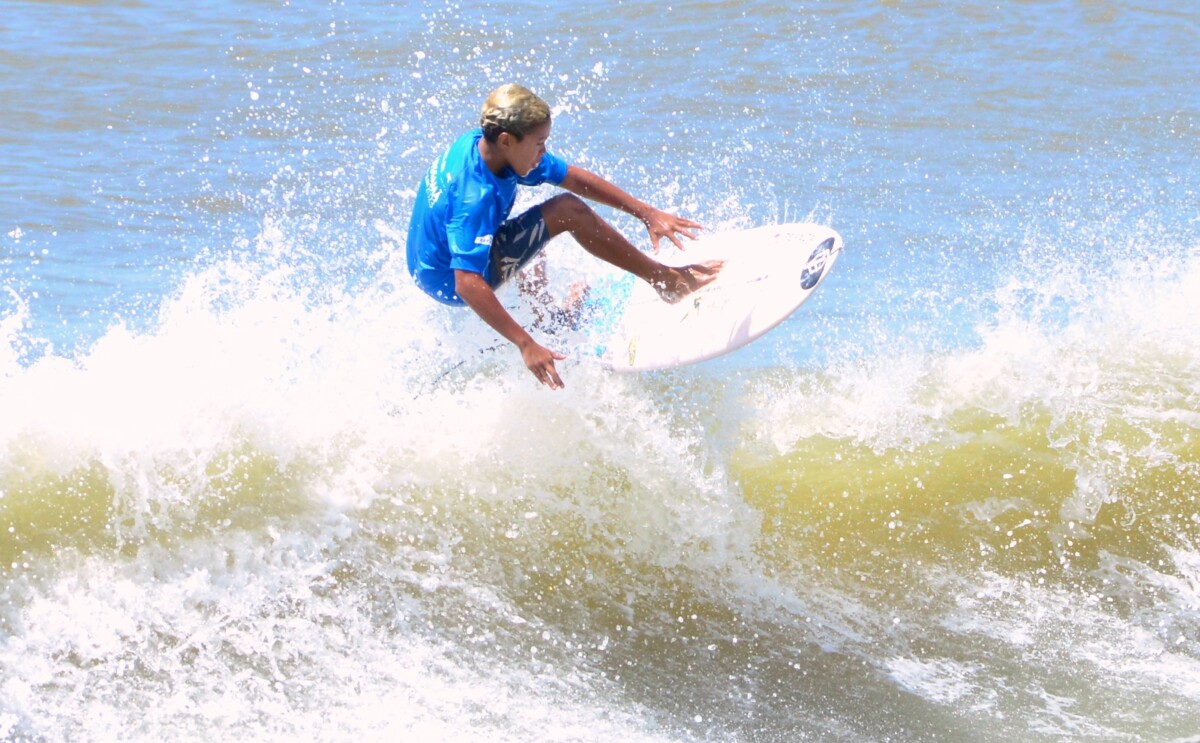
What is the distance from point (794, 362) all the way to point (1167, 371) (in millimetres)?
1979

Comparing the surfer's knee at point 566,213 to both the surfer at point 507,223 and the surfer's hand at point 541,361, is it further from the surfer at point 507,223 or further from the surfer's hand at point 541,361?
the surfer's hand at point 541,361

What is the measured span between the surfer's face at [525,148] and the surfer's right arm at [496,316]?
0.46 metres

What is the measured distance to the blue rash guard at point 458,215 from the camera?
189 inches

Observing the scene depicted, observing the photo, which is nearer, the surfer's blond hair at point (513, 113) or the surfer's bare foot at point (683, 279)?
the surfer's blond hair at point (513, 113)

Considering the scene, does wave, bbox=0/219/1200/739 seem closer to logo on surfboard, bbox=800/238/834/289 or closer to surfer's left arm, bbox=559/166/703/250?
surfer's left arm, bbox=559/166/703/250

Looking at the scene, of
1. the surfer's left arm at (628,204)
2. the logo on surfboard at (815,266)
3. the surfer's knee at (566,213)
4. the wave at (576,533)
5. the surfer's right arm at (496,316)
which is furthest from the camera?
the surfer's left arm at (628,204)

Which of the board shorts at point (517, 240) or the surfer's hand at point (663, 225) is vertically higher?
the surfer's hand at point (663, 225)

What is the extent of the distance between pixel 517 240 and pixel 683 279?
0.83m

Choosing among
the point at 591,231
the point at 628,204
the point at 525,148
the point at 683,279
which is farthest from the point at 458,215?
the point at 683,279

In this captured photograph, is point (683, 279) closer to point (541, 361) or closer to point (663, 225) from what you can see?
point (663, 225)

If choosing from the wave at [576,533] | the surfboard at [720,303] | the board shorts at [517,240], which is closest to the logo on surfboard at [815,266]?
the surfboard at [720,303]

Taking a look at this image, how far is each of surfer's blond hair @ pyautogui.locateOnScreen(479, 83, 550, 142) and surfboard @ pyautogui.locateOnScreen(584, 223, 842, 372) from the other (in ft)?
4.15

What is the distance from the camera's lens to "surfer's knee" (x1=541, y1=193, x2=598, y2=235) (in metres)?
5.20

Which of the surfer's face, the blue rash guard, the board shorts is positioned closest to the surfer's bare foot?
the board shorts
